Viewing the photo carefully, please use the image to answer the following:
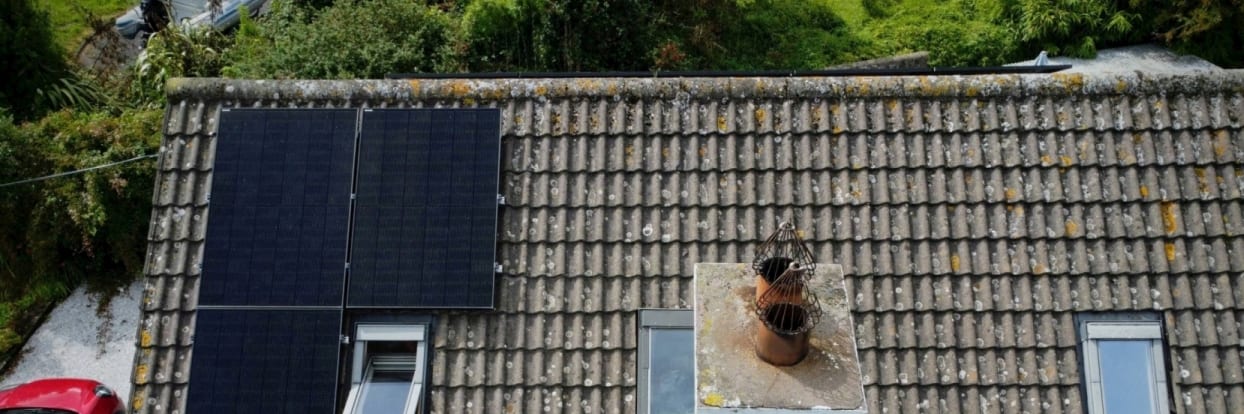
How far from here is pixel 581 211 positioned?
8.94 metres

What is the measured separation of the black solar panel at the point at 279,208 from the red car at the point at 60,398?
6655mm

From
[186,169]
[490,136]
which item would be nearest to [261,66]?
[186,169]

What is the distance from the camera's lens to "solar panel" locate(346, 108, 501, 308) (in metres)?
8.66

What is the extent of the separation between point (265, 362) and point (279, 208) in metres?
1.43

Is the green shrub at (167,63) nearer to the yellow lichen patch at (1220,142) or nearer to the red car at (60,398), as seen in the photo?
the red car at (60,398)

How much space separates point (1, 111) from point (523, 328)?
12621 mm

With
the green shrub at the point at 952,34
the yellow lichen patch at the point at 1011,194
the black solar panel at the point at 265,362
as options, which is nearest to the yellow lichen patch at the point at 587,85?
the black solar panel at the point at 265,362

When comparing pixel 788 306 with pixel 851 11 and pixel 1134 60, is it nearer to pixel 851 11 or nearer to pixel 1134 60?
pixel 851 11

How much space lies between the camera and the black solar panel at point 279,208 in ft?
28.7

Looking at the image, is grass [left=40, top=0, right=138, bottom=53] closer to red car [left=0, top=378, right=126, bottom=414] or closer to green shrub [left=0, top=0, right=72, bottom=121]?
green shrub [left=0, top=0, right=72, bottom=121]

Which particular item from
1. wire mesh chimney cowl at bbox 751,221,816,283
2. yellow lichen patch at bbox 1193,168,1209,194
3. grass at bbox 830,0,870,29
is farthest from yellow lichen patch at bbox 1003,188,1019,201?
grass at bbox 830,0,870,29

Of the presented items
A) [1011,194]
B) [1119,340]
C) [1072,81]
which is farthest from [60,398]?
[1072,81]

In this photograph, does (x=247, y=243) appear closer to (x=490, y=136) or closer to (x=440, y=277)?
(x=440, y=277)

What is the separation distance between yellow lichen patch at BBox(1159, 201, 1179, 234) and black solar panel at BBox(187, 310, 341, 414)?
7536 mm
